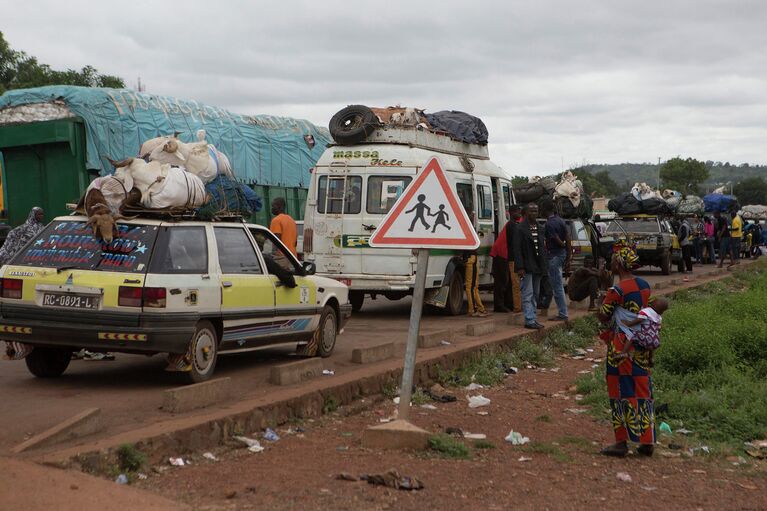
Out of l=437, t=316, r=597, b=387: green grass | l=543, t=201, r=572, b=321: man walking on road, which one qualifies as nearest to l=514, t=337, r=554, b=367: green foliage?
l=437, t=316, r=597, b=387: green grass

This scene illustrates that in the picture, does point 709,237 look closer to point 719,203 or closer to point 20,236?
point 719,203

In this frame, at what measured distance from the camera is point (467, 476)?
20.0 feet

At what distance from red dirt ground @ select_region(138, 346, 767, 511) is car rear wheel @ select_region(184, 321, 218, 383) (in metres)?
1.14

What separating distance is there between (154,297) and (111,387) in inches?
40.5

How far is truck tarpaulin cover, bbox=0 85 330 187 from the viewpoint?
740 inches

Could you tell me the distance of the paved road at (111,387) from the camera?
6688mm

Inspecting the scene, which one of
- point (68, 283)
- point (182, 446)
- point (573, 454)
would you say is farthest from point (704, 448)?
point (68, 283)

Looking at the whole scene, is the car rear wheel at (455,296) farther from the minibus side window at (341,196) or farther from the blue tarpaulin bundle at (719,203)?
the blue tarpaulin bundle at (719,203)

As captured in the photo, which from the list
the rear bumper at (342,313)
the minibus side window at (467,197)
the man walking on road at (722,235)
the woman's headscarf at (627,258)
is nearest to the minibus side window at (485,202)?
the minibus side window at (467,197)

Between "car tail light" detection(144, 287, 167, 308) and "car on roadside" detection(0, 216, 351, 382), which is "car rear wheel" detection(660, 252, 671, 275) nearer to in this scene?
"car on roadside" detection(0, 216, 351, 382)

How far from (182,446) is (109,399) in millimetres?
1582

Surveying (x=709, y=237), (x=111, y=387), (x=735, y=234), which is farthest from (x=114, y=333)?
(x=709, y=237)

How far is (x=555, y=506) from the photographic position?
5.54 meters

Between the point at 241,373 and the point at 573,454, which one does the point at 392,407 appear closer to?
the point at 241,373
